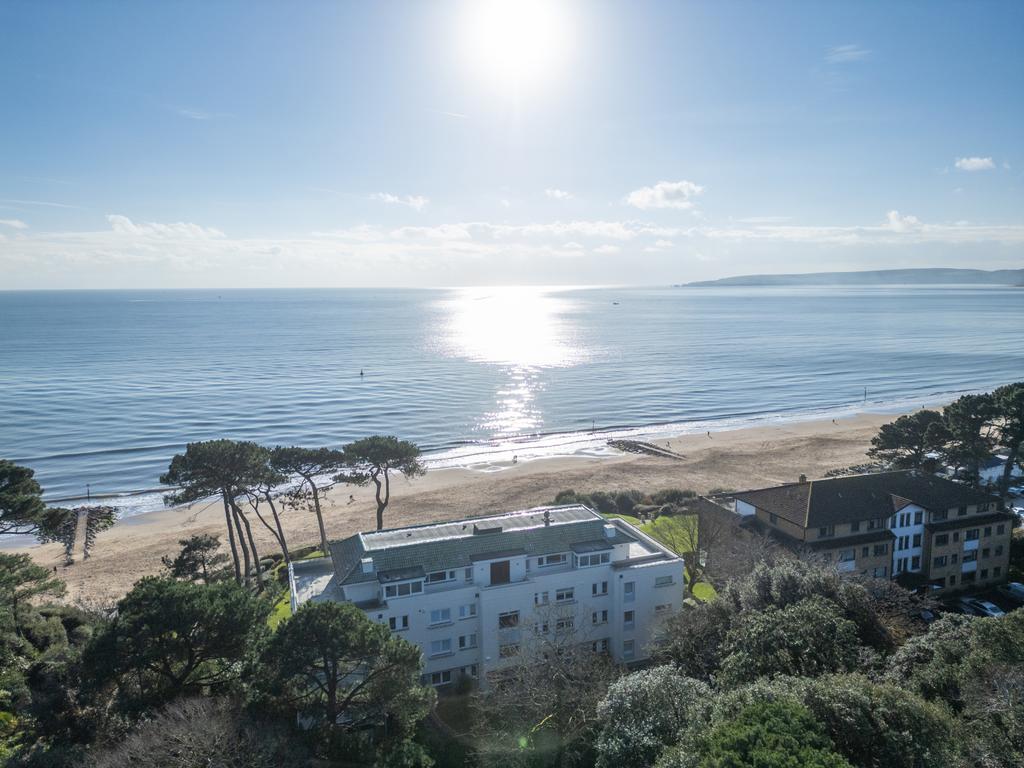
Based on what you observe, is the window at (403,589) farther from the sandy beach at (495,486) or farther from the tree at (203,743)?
the sandy beach at (495,486)

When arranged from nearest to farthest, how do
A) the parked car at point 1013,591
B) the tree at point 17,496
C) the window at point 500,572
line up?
the window at point 500,572 < the tree at point 17,496 < the parked car at point 1013,591

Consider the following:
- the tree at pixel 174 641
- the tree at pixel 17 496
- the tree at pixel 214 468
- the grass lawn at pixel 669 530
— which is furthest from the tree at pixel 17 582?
the grass lawn at pixel 669 530

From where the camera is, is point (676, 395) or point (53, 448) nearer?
point (53, 448)

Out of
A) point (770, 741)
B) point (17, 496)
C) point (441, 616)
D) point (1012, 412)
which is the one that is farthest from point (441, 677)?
point (1012, 412)

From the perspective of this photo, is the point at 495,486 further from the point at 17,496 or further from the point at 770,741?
the point at 770,741

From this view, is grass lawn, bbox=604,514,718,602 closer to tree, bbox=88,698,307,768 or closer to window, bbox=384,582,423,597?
window, bbox=384,582,423,597

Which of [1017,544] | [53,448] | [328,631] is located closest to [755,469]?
[1017,544]

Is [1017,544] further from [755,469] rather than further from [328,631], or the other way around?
[328,631]
